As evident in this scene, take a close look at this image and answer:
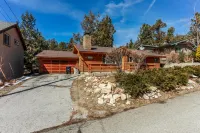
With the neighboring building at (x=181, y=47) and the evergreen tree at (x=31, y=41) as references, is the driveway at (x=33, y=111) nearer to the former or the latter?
the evergreen tree at (x=31, y=41)

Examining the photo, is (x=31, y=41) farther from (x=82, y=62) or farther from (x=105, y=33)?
(x=105, y=33)

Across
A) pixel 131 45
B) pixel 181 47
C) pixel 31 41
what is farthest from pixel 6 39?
A: pixel 131 45

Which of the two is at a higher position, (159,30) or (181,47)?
(159,30)

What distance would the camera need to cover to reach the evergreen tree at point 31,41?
2075 cm

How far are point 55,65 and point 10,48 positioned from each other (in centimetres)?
519

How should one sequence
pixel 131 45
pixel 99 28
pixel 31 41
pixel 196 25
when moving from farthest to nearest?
pixel 131 45 < pixel 99 28 < pixel 196 25 < pixel 31 41

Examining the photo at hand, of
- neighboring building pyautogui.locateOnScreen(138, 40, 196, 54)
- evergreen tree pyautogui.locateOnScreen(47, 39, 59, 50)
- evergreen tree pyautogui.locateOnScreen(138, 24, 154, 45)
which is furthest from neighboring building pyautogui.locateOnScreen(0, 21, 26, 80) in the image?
evergreen tree pyautogui.locateOnScreen(138, 24, 154, 45)

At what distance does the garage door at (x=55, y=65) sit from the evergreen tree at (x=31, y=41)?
4.89 metres

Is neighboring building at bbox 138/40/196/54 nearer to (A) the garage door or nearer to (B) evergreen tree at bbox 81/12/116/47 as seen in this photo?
(B) evergreen tree at bbox 81/12/116/47

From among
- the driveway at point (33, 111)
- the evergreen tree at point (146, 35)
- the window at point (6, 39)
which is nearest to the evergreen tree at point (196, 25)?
the evergreen tree at point (146, 35)

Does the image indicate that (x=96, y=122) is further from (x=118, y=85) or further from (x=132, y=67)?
(x=132, y=67)

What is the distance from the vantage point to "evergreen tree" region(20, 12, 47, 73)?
2075 cm

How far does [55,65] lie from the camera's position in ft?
56.6

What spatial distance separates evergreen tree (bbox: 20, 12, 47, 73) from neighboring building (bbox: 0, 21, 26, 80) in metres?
2.81
